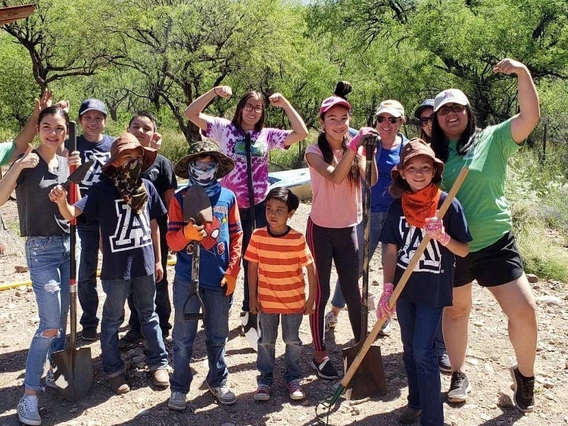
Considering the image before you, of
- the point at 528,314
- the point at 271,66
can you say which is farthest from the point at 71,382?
the point at 271,66

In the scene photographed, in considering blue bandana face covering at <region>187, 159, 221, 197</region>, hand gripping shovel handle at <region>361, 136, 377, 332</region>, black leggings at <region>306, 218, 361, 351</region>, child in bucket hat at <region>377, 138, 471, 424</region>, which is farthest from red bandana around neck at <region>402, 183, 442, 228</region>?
blue bandana face covering at <region>187, 159, 221, 197</region>

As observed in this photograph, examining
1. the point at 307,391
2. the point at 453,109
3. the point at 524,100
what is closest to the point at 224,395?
the point at 307,391

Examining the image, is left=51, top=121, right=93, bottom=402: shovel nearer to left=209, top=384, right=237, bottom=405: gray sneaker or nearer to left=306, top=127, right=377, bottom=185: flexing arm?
left=209, top=384, right=237, bottom=405: gray sneaker

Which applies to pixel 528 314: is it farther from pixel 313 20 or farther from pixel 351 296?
pixel 313 20

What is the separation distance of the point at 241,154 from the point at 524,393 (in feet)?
8.19

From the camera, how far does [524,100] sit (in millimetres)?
3061

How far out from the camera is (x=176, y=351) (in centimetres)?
343

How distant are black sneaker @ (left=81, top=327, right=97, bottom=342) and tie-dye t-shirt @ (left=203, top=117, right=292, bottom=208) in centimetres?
162

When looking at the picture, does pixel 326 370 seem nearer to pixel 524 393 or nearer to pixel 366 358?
pixel 366 358

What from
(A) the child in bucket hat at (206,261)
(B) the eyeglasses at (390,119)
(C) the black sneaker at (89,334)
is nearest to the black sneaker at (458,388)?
(A) the child in bucket hat at (206,261)

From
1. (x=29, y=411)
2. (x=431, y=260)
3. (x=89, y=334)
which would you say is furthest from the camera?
(x=89, y=334)

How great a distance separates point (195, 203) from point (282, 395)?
144cm

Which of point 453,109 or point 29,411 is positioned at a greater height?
point 453,109

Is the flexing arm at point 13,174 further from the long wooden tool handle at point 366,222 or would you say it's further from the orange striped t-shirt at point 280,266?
the long wooden tool handle at point 366,222
